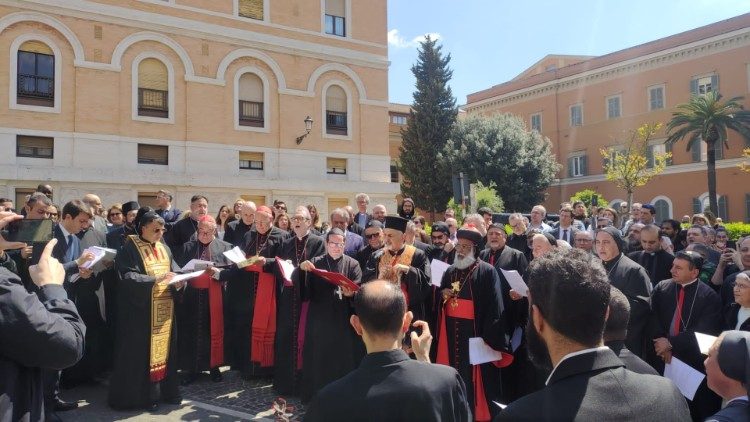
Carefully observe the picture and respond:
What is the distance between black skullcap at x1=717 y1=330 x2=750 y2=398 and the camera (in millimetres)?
2064

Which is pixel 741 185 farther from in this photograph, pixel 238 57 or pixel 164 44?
pixel 164 44

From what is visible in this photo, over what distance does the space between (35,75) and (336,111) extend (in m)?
11.2

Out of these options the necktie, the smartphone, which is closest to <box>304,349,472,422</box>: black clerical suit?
the smartphone

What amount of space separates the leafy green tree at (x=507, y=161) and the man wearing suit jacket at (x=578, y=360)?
102 ft

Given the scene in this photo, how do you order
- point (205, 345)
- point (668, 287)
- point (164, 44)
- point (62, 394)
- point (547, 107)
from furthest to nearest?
point (547, 107)
point (164, 44)
point (205, 345)
point (62, 394)
point (668, 287)

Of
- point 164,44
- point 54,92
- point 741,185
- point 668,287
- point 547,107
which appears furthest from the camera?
point 547,107

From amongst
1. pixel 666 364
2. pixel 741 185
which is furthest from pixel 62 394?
pixel 741 185

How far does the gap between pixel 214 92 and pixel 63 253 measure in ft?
53.3

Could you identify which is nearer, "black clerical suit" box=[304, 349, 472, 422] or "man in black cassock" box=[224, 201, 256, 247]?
"black clerical suit" box=[304, 349, 472, 422]

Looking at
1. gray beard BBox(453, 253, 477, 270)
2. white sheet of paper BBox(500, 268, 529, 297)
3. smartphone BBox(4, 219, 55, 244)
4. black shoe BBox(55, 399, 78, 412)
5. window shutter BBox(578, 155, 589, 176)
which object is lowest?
black shoe BBox(55, 399, 78, 412)

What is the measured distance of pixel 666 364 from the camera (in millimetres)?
4590

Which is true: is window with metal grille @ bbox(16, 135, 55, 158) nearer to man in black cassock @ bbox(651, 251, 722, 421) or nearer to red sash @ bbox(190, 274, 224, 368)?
red sash @ bbox(190, 274, 224, 368)

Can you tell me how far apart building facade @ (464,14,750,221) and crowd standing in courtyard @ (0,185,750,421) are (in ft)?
91.9


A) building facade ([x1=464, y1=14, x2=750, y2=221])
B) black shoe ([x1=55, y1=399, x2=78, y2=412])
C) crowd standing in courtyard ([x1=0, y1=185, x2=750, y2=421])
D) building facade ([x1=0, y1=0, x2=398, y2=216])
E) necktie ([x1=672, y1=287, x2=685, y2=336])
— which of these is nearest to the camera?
crowd standing in courtyard ([x1=0, y1=185, x2=750, y2=421])
